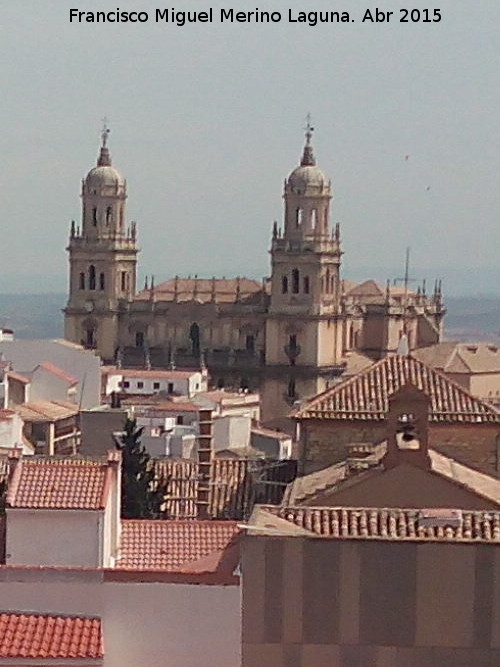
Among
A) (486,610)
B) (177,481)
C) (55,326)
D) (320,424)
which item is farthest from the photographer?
(55,326)

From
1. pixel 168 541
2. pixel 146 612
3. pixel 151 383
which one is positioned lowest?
pixel 146 612

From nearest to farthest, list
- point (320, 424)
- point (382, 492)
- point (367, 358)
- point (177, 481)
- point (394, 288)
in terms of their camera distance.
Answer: point (382, 492), point (320, 424), point (177, 481), point (367, 358), point (394, 288)

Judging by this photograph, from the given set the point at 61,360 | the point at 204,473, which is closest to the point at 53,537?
the point at 204,473

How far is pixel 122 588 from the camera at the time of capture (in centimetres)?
1309

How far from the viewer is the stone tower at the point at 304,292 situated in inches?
3167

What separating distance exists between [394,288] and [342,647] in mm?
80295

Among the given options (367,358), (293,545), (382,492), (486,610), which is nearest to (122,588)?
(293,545)

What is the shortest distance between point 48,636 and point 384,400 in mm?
8715

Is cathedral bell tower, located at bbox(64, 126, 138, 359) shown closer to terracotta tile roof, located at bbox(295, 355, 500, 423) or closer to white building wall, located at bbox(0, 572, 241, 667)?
terracotta tile roof, located at bbox(295, 355, 500, 423)

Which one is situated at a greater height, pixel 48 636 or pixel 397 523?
pixel 397 523

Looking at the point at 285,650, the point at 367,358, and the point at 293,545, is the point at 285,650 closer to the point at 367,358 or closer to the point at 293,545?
the point at 293,545

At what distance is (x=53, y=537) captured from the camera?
15445 millimetres

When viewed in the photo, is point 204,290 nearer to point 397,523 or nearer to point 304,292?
point 304,292

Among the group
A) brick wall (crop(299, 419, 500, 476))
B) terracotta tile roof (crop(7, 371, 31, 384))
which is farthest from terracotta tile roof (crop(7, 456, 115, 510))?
terracotta tile roof (crop(7, 371, 31, 384))
